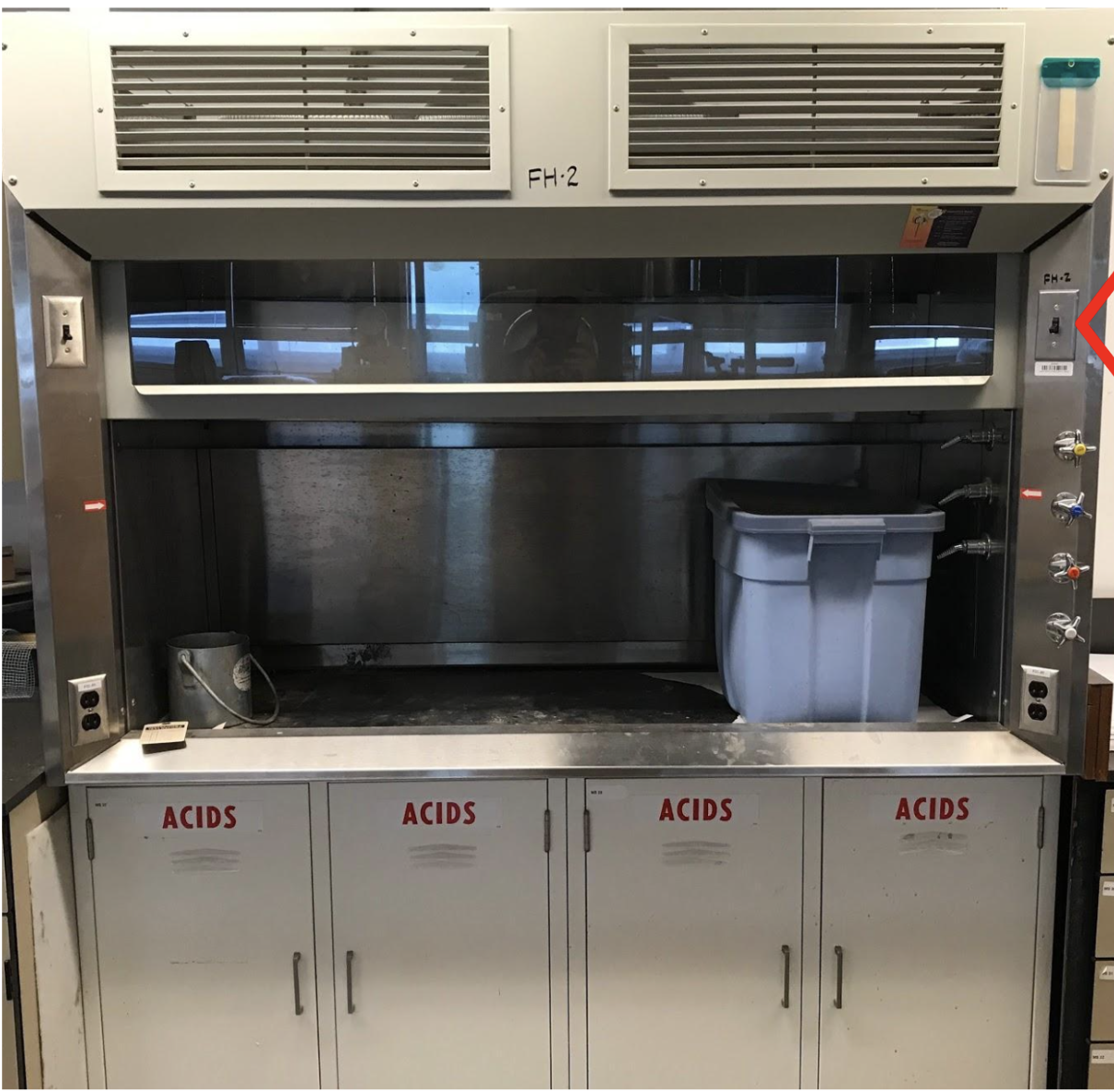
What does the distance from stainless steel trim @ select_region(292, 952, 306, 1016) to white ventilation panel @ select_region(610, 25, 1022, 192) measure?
1521 mm

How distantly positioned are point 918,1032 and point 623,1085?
58cm

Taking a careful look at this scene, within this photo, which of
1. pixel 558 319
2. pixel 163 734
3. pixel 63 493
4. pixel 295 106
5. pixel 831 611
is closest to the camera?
pixel 295 106

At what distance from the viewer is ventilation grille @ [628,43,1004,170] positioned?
133 cm

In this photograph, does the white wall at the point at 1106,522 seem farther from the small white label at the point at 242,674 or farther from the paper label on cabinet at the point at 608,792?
the small white label at the point at 242,674

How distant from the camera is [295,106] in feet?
4.34

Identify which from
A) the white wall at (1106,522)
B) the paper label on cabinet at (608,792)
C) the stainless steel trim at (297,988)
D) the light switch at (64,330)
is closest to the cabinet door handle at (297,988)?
the stainless steel trim at (297,988)

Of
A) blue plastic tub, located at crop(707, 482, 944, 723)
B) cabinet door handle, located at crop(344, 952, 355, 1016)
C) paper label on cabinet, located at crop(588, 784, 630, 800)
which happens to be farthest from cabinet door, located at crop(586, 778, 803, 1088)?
cabinet door handle, located at crop(344, 952, 355, 1016)

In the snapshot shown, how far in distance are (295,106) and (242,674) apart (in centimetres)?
111

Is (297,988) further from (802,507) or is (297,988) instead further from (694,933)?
(802,507)

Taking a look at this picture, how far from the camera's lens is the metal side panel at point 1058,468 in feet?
4.55

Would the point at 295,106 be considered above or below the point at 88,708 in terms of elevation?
above

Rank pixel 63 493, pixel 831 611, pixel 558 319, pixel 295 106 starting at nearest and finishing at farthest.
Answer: pixel 295 106
pixel 63 493
pixel 831 611
pixel 558 319

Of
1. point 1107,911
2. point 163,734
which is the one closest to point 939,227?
point 1107,911

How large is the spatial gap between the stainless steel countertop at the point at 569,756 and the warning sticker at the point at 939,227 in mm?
920
